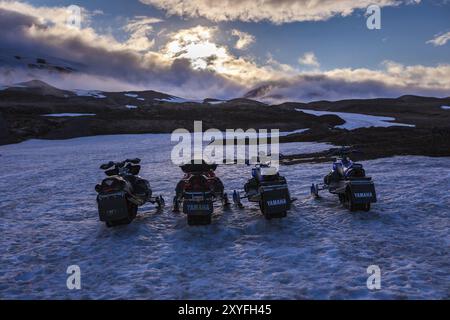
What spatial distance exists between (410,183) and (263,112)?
66.9 meters

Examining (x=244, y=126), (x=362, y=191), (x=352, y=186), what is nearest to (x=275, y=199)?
(x=352, y=186)

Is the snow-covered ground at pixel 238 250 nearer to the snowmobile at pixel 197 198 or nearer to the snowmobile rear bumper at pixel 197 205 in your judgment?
the snowmobile at pixel 197 198

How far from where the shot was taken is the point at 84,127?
2142 inches

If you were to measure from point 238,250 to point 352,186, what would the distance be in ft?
14.6

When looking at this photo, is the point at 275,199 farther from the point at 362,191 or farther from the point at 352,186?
the point at 362,191

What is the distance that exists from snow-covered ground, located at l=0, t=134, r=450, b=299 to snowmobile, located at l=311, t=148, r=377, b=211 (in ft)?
1.32

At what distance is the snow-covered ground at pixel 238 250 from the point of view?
6992 millimetres

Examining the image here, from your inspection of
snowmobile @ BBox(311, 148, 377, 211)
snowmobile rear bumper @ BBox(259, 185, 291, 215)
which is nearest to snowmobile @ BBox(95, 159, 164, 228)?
snowmobile rear bumper @ BBox(259, 185, 291, 215)

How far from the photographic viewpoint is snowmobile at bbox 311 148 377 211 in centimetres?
1126

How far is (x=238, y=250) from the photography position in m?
8.96

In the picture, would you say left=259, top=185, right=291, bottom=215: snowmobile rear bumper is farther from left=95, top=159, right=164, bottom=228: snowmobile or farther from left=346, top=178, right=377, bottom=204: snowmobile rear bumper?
left=95, top=159, right=164, bottom=228: snowmobile

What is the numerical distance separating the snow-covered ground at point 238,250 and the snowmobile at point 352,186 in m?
0.40
